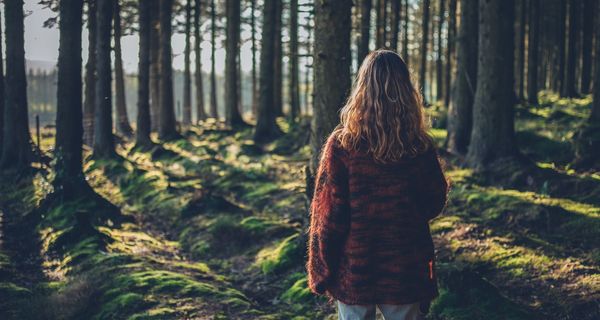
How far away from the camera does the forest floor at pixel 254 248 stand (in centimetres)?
684

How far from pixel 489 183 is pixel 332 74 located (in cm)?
524

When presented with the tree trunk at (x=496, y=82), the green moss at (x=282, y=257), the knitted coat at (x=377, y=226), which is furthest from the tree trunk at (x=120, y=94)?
the knitted coat at (x=377, y=226)

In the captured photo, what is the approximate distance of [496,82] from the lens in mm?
12133

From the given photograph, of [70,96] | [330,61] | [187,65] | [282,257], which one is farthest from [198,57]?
[330,61]

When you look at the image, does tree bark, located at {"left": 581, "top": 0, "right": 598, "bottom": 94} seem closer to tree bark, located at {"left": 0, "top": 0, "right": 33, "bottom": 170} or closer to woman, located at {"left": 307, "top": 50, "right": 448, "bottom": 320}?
tree bark, located at {"left": 0, "top": 0, "right": 33, "bottom": 170}

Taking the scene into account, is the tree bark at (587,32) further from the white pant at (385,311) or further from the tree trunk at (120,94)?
the white pant at (385,311)

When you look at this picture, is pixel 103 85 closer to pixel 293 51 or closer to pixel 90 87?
pixel 90 87

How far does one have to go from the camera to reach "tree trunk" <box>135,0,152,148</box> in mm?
21750

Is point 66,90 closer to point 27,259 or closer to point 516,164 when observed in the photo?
point 27,259

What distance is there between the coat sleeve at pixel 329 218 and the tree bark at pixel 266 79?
706 inches

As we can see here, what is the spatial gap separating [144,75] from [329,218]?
20.1 m

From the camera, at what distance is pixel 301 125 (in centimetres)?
2306

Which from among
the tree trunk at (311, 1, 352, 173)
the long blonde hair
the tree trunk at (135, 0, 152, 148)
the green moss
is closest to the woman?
the long blonde hair

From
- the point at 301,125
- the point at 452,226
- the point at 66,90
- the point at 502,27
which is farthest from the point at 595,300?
the point at 301,125
